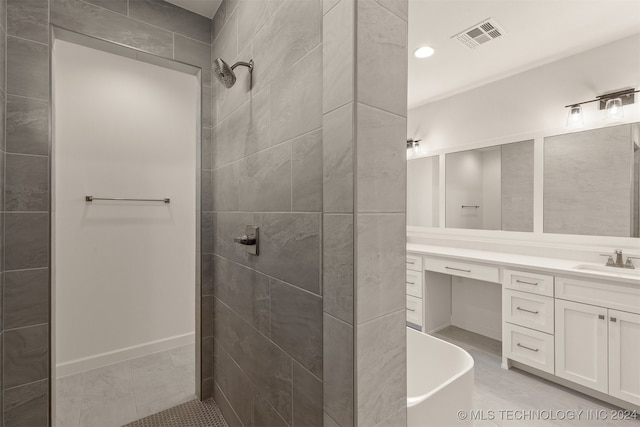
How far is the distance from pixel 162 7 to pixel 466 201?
315 cm

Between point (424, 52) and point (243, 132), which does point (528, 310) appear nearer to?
point (424, 52)

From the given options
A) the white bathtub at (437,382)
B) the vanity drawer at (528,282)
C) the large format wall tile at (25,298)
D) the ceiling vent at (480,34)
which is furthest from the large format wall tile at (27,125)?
the vanity drawer at (528,282)

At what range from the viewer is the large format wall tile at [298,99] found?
0.94 metres

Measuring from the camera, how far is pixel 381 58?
31.6 inches

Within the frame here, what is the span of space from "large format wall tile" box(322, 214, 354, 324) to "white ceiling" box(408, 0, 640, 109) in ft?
6.10

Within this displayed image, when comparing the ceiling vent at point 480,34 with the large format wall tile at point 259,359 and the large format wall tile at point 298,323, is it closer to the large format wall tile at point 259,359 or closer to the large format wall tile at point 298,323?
the large format wall tile at point 298,323

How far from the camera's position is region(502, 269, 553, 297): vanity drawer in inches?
82.4

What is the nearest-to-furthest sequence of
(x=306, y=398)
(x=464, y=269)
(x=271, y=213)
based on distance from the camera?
(x=306, y=398) < (x=271, y=213) < (x=464, y=269)

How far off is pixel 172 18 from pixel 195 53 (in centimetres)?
21

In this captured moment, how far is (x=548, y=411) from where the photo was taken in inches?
73.3

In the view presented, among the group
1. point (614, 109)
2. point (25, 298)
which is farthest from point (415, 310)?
point (25, 298)

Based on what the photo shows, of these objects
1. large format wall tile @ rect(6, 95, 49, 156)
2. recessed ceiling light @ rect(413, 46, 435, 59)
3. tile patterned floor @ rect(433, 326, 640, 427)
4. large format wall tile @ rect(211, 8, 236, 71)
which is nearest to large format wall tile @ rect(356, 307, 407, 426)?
tile patterned floor @ rect(433, 326, 640, 427)

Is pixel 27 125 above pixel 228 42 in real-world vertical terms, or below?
below

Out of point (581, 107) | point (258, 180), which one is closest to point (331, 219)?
point (258, 180)
